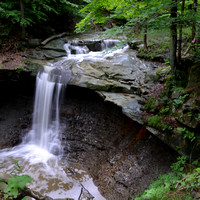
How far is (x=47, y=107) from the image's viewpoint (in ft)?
28.8

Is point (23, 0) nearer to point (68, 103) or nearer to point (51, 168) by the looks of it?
point (68, 103)

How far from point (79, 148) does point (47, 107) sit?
2.68 m

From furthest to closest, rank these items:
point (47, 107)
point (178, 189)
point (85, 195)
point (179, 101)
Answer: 1. point (47, 107)
2. point (85, 195)
3. point (179, 101)
4. point (178, 189)

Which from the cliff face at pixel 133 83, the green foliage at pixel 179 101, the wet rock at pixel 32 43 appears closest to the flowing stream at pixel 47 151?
the cliff face at pixel 133 83

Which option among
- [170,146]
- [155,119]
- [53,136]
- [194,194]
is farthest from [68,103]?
[194,194]

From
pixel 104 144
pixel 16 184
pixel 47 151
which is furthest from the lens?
pixel 47 151

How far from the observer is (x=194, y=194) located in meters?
3.40

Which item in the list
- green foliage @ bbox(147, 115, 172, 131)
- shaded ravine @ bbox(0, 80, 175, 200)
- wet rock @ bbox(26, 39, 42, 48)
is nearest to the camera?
green foliage @ bbox(147, 115, 172, 131)

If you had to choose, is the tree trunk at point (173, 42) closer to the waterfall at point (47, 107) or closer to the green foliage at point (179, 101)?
the green foliage at point (179, 101)

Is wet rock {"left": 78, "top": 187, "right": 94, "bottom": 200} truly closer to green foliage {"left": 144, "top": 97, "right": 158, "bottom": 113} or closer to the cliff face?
the cliff face

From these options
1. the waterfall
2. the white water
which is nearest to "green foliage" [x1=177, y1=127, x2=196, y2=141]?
the waterfall

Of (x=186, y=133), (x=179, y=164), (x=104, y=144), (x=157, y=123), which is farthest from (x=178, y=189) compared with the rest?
(x=104, y=144)

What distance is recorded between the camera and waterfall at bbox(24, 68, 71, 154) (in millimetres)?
8641

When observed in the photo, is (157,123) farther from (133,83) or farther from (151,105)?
(133,83)
